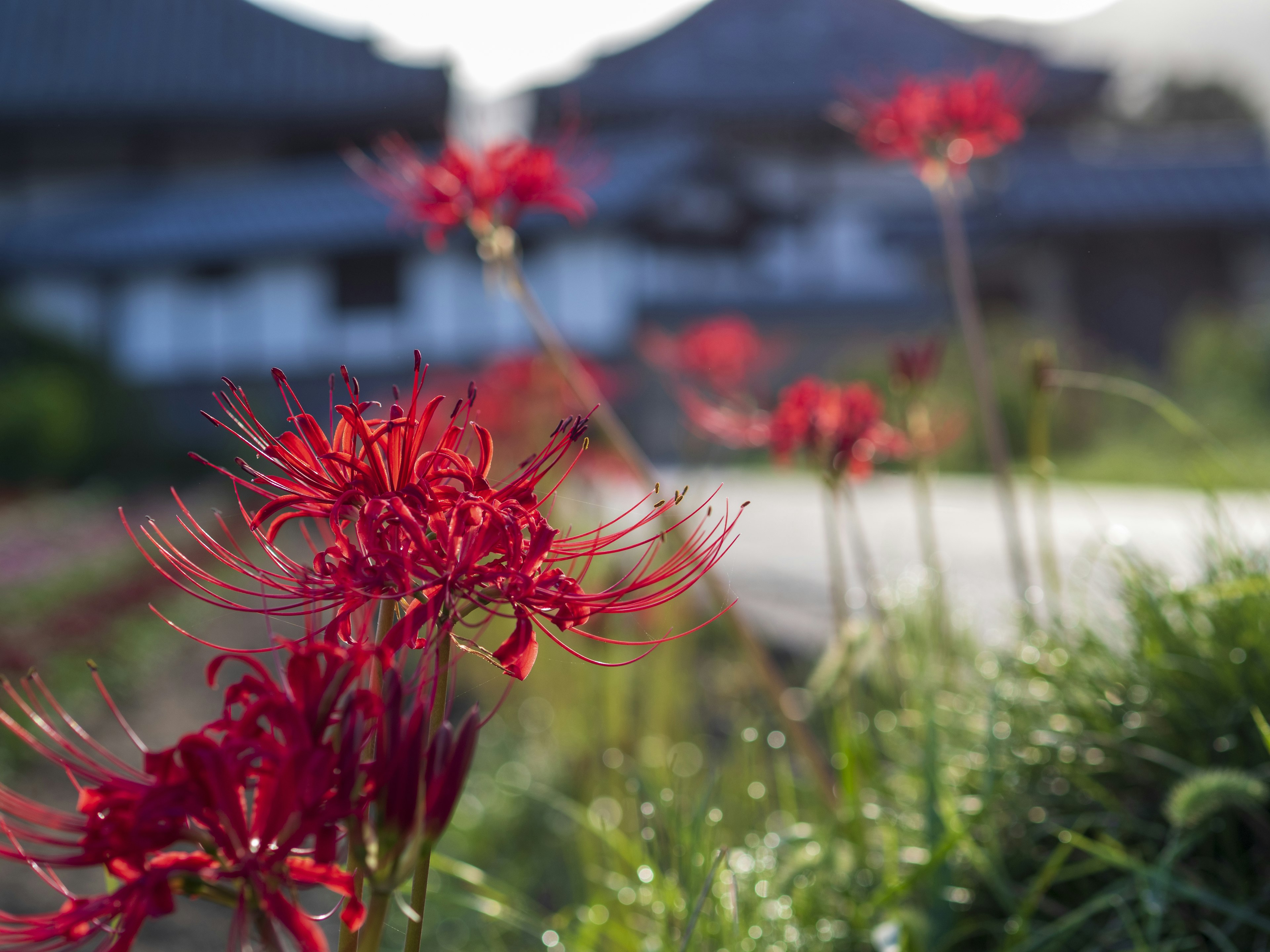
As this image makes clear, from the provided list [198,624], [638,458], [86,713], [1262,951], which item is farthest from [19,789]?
[1262,951]

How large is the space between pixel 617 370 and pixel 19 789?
10734 millimetres

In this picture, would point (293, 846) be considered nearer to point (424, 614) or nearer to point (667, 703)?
point (424, 614)

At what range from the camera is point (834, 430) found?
1677mm

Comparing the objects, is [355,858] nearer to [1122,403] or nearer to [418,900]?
[418,900]

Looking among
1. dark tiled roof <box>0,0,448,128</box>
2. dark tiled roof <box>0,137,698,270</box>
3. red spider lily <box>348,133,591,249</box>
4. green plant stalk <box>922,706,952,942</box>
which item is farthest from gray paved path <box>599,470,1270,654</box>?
dark tiled roof <box>0,0,448,128</box>

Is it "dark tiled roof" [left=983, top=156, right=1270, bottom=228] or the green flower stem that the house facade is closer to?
"dark tiled roof" [left=983, top=156, right=1270, bottom=228]

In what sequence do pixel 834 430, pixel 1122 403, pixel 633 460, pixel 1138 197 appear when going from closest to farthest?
1. pixel 633 460
2. pixel 834 430
3. pixel 1122 403
4. pixel 1138 197

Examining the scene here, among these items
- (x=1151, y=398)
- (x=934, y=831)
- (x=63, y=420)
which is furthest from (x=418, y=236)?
(x=934, y=831)

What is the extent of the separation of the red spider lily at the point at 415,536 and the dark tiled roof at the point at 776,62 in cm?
1694

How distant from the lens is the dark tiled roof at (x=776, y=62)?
61.1 ft

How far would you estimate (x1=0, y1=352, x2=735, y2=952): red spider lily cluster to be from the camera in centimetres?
59

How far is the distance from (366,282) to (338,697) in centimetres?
1550

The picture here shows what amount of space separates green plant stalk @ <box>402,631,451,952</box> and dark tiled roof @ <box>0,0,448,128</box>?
1546 centimetres

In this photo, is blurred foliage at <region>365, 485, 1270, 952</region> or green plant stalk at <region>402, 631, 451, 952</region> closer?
green plant stalk at <region>402, 631, 451, 952</region>
